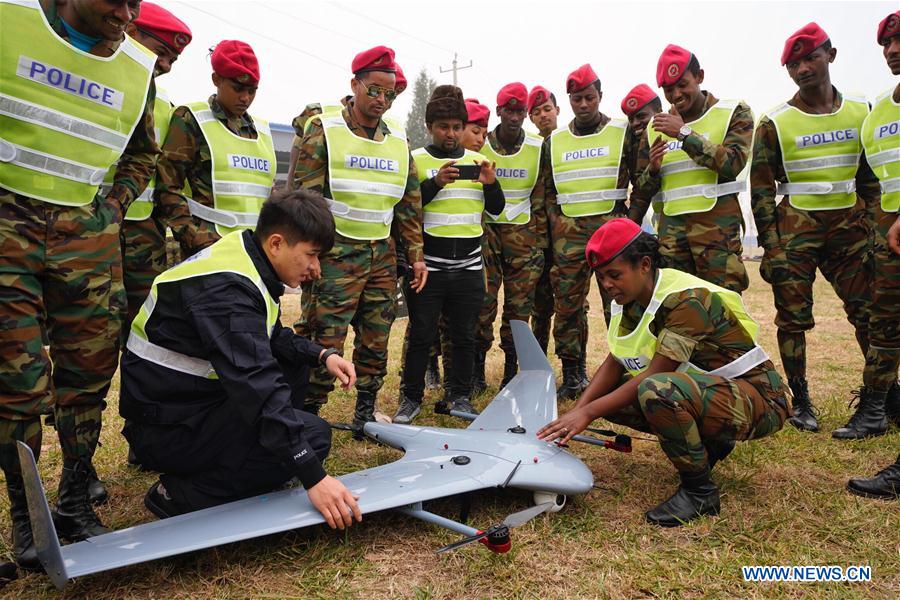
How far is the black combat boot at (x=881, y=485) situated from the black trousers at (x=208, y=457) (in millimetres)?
2956

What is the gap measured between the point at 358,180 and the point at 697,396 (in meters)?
2.57

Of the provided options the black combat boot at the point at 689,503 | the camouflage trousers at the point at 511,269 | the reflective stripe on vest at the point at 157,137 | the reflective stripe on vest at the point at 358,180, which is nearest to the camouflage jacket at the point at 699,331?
the black combat boot at the point at 689,503

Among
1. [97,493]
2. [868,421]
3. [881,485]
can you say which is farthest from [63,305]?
[868,421]

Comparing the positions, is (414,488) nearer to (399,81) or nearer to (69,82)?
(69,82)

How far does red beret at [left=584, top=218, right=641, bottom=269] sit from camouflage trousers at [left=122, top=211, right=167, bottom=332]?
274 cm

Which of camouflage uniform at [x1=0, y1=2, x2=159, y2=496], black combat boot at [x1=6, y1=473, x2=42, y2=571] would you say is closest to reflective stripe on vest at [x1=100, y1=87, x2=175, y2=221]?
camouflage uniform at [x1=0, y1=2, x2=159, y2=496]

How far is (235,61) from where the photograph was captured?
11.8 feet

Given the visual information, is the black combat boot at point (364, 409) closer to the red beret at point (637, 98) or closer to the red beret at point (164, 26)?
the red beret at point (164, 26)

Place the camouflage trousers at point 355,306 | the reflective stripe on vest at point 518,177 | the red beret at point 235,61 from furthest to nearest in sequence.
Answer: the reflective stripe on vest at point 518,177, the camouflage trousers at point 355,306, the red beret at point 235,61

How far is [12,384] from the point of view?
7.73 ft

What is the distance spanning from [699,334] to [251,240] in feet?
7.29

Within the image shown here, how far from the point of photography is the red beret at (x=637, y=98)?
549 cm

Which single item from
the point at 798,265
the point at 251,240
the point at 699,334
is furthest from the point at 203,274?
the point at 798,265

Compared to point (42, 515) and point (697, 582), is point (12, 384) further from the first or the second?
point (697, 582)
